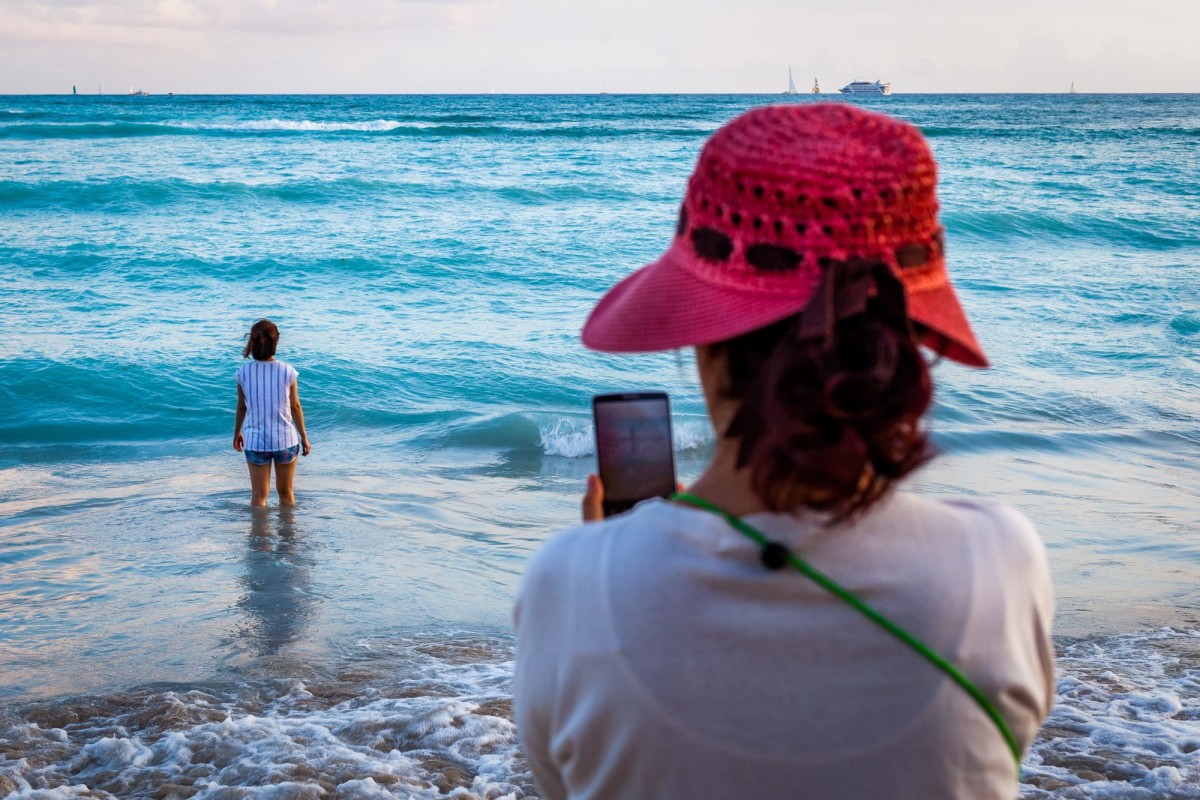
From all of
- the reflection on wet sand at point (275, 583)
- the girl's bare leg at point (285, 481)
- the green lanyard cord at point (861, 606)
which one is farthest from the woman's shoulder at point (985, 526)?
the girl's bare leg at point (285, 481)

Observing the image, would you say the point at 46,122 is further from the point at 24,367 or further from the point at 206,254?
the point at 24,367

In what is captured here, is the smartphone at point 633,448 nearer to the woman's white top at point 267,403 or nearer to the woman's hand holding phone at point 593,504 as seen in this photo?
the woman's hand holding phone at point 593,504

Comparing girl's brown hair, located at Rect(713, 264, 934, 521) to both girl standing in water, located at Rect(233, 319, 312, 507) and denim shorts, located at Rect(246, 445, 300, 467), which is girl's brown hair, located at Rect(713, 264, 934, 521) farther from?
denim shorts, located at Rect(246, 445, 300, 467)

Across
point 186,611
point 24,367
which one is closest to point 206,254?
point 24,367

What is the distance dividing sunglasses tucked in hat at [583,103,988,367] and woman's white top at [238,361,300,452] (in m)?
6.53

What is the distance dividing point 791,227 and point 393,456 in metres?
8.38

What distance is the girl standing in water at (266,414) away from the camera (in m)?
7.27

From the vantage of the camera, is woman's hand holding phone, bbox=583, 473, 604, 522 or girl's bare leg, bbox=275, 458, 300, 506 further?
girl's bare leg, bbox=275, 458, 300, 506

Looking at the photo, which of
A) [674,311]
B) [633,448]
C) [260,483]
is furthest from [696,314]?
[260,483]

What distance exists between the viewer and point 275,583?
589 cm

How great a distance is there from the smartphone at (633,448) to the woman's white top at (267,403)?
5988 millimetres

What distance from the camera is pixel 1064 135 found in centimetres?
4478

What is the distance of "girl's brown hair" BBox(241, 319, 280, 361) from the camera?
7223 millimetres

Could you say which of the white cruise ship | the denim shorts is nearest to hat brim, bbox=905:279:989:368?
the denim shorts
